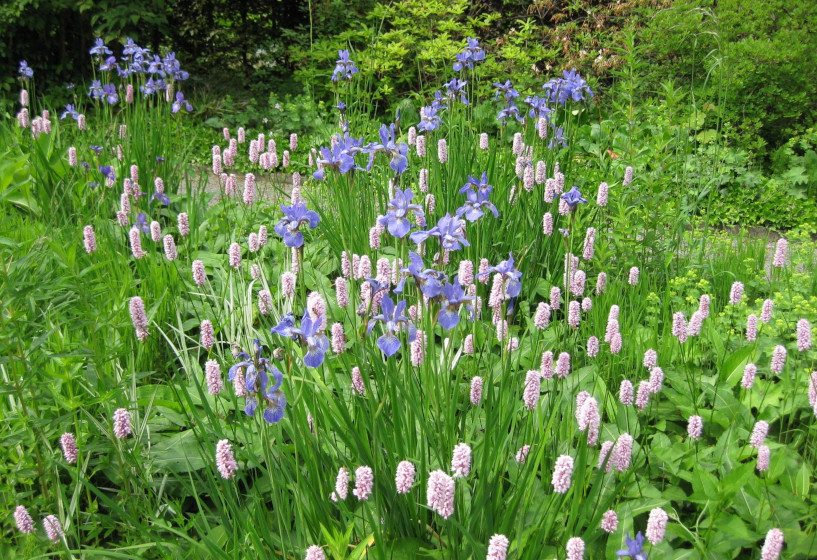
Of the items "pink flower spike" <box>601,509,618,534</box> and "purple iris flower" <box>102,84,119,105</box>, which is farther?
"purple iris flower" <box>102,84,119,105</box>

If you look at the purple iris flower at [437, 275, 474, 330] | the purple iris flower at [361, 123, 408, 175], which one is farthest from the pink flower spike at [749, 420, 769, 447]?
the purple iris flower at [361, 123, 408, 175]

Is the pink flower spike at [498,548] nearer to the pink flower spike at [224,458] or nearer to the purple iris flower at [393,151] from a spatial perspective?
the pink flower spike at [224,458]

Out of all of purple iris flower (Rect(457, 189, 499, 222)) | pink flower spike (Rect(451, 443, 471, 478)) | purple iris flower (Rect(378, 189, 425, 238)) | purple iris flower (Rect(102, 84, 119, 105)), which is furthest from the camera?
purple iris flower (Rect(102, 84, 119, 105))

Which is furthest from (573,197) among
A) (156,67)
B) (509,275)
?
(156,67)

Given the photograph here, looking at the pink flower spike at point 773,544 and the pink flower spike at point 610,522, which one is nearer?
the pink flower spike at point 773,544

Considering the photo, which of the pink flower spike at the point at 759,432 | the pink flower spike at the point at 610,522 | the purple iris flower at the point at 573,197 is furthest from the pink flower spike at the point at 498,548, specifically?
the purple iris flower at the point at 573,197

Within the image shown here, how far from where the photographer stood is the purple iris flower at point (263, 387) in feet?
4.73

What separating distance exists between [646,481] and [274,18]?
885 centimetres

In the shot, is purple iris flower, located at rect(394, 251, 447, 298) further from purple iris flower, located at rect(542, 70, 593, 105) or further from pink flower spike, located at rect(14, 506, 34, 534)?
purple iris flower, located at rect(542, 70, 593, 105)

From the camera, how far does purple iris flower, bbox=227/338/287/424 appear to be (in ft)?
→ 4.73

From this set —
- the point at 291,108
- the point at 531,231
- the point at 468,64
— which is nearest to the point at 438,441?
the point at 531,231

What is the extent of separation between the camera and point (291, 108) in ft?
23.8

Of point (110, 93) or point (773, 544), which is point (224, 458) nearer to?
point (773, 544)

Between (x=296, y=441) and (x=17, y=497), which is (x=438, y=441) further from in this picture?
(x=17, y=497)
